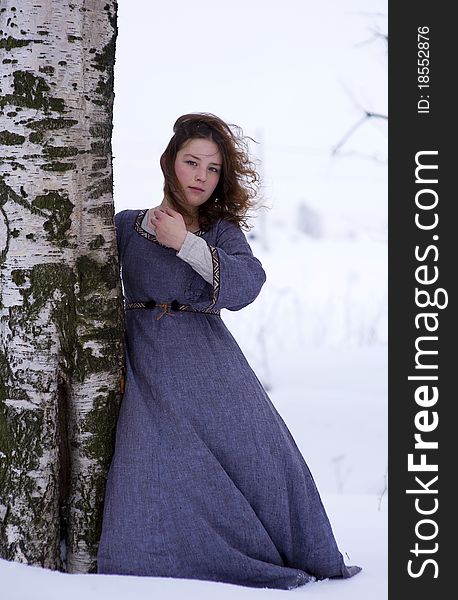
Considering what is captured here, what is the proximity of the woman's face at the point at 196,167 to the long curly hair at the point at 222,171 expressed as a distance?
2 centimetres

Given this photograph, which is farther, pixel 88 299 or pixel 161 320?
pixel 161 320

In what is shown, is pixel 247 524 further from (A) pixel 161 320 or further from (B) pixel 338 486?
(B) pixel 338 486

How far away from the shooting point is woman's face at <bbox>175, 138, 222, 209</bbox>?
8.96 ft

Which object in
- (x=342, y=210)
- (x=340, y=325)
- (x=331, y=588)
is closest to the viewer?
(x=331, y=588)

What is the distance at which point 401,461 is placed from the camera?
2.53 m

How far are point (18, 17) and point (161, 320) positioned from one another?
0.93 m

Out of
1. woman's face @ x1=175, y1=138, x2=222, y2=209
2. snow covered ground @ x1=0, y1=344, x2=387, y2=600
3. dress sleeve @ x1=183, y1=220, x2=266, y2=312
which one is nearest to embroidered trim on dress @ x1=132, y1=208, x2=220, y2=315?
dress sleeve @ x1=183, y1=220, x2=266, y2=312

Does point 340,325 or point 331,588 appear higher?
point 340,325

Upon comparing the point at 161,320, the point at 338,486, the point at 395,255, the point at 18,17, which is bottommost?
the point at 338,486

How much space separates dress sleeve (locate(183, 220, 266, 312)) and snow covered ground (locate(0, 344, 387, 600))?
2.63 feet

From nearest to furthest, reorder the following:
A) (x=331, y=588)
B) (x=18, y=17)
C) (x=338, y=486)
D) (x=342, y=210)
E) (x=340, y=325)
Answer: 1. (x=18, y=17)
2. (x=331, y=588)
3. (x=338, y=486)
4. (x=340, y=325)
5. (x=342, y=210)

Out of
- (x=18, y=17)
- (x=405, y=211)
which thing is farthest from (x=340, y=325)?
(x=18, y=17)

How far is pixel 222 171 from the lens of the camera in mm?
2809

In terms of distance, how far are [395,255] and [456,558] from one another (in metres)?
0.87
